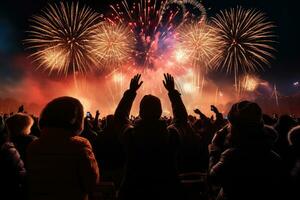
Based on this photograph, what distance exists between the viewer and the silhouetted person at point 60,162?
325 centimetres

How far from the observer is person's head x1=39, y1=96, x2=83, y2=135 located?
3.34m

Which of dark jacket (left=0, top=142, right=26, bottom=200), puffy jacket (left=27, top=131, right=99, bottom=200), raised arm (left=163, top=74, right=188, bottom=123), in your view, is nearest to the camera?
puffy jacket (left=27, top=131, right=99, bottom=200)

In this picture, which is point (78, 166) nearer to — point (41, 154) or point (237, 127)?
point (41, 154)

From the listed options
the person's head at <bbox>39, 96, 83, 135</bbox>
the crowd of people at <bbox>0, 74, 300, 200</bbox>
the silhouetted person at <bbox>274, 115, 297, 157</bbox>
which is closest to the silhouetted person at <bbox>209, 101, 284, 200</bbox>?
the crowd of people at <bbox>0, 74, 300, 200</bbox>

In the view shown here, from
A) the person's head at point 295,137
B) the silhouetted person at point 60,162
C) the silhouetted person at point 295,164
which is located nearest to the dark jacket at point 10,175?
the silhouetted person at point 60,162

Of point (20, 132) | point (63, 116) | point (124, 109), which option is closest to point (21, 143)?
point (20, 132)

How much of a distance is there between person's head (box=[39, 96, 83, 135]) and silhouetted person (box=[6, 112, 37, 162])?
174 cm

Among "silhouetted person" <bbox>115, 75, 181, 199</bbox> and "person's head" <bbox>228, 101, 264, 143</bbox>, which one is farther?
→ "silhouetted person" <bbox>115, 75, 181, 199</bbox>

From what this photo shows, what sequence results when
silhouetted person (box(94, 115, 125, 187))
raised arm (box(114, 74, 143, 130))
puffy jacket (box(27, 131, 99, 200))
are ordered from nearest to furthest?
puffy jacket (box(27, 131, 99, 200)) → raised arm (box(114, 74, 143, 130)) → silhouetted person (box(94, 115, 125, 187))

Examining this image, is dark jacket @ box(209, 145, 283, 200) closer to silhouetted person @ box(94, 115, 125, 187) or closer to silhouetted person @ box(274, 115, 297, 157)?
silhouetted person @ box(274, 115, 297, 157)

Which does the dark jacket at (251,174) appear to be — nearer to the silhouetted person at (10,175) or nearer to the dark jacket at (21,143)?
the silhouetted person at (10,175)

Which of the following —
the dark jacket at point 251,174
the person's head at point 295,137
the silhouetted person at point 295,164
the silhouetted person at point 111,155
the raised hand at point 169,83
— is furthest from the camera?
the silhouetted person at point 111,155

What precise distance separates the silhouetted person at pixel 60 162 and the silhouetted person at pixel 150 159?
57 cm

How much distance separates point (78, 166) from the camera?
10.8 feet
